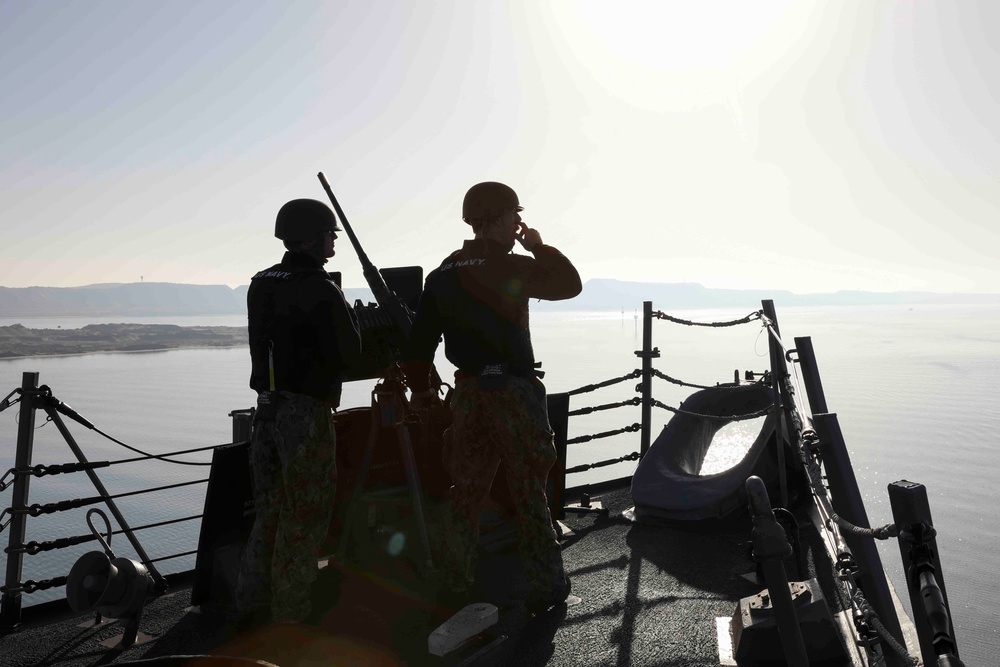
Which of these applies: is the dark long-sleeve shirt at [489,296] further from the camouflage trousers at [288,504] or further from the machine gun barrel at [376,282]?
the camouflage trousers at [288,504]

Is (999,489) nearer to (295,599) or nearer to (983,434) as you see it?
(983,434)

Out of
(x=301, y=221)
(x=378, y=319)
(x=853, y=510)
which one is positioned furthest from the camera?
(x=378, y=319)

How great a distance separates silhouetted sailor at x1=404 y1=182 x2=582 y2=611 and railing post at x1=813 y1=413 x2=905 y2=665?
1640mm

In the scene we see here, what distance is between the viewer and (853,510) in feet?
7.93

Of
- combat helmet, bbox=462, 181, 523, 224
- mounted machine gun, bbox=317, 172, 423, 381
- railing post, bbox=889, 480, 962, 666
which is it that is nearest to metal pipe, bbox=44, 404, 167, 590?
mounted machine gun, bbox=317, 172, 423, 381

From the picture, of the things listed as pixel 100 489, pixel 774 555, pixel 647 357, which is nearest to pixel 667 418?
pixel 647 357

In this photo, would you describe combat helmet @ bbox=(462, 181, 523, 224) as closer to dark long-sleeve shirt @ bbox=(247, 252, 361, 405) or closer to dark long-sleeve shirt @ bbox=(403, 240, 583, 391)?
dark long-sleeve shirt @ bbox=(403, 240, 583, 391)

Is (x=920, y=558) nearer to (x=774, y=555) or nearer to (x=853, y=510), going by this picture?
(x=774, y=555)

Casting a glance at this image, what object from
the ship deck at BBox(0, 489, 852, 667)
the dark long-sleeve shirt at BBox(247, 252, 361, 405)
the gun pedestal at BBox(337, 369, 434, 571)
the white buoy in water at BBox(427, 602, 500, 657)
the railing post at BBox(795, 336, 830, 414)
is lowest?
the ship deck at BBox(0, 489, 852, 667)

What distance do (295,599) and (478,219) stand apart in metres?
2.32

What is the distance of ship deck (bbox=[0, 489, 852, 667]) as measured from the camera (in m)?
3.45

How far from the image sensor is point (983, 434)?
266 feet

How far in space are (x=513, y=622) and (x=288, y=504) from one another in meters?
1.43

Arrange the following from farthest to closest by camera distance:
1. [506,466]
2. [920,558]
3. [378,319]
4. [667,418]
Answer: [667,418]
[378,319]
[506,466]
[920,558]
